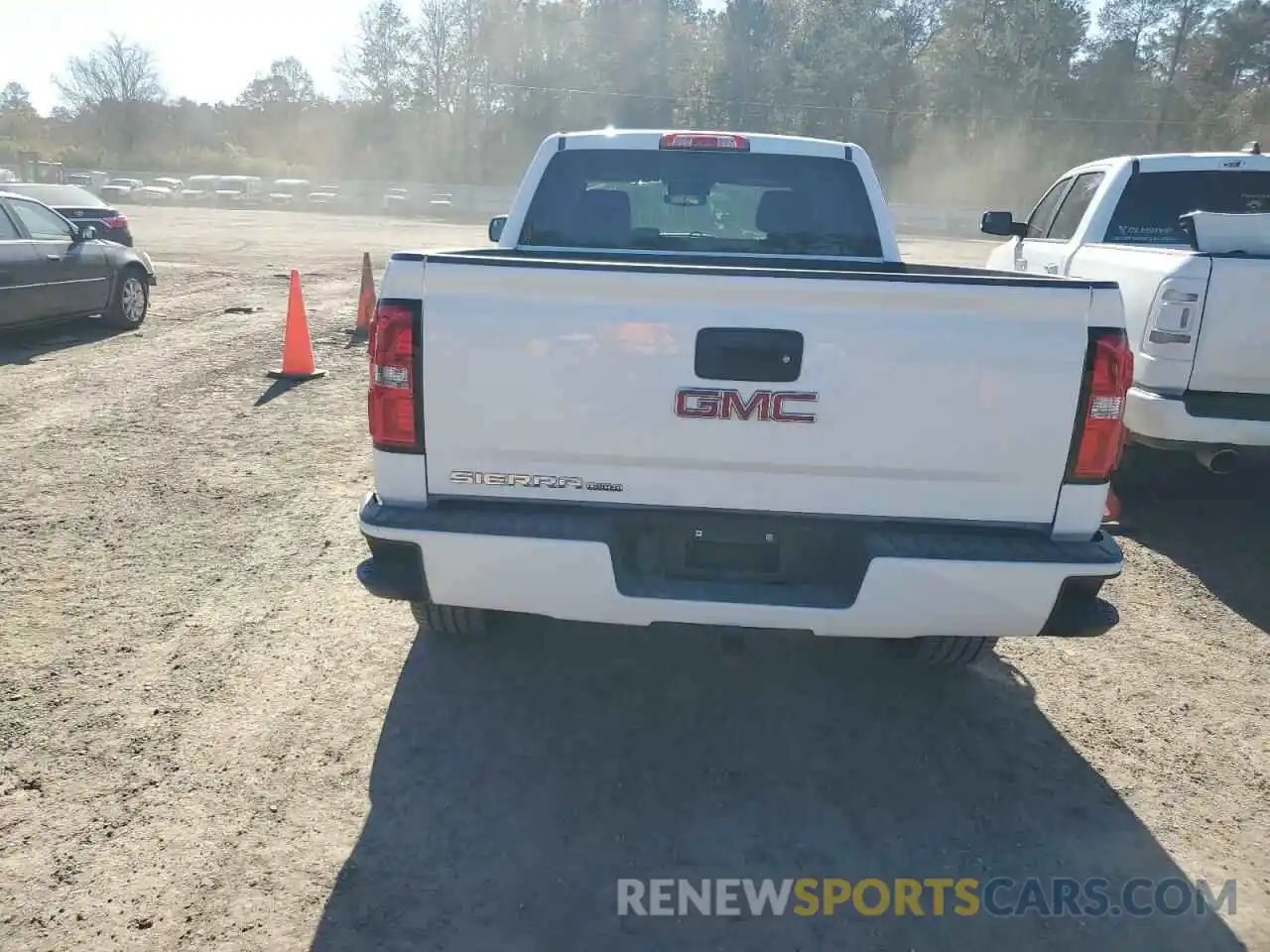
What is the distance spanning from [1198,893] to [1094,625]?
800 millimetres

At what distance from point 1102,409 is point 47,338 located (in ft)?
37.1

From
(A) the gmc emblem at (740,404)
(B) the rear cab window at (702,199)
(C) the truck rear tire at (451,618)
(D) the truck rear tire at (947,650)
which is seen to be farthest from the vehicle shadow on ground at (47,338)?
(D) the truck rear tire at (947,650)

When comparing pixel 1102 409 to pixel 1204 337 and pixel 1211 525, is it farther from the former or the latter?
pixel 1211 525

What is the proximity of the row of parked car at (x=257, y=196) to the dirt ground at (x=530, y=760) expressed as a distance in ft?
139

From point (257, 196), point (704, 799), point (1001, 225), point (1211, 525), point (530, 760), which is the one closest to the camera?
point (704, 799)

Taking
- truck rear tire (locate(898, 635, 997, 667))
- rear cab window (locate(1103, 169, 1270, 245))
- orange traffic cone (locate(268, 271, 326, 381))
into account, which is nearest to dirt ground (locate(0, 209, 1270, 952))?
truck rear tire (locate(898, 635, 997, 667))

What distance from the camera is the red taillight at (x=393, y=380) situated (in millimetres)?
3062

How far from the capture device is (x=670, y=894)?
9.12 ft

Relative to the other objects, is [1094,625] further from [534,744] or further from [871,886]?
[534,744]

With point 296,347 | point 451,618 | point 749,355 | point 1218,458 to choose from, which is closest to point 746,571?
point 749,355

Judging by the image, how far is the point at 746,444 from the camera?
3.09 meters

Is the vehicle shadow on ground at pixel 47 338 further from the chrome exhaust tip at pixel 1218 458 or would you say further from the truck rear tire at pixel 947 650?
the chrome exhaust tip at pixel 1218 458

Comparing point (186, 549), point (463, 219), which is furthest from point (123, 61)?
point (186, 549)

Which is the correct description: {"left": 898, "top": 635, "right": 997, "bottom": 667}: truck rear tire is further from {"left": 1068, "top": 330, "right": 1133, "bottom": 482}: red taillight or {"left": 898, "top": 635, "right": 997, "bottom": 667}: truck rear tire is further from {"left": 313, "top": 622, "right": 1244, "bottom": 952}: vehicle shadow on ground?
{"left": 1068, "top": 330, "right": 1133, "bottom": 482}: red taillight
